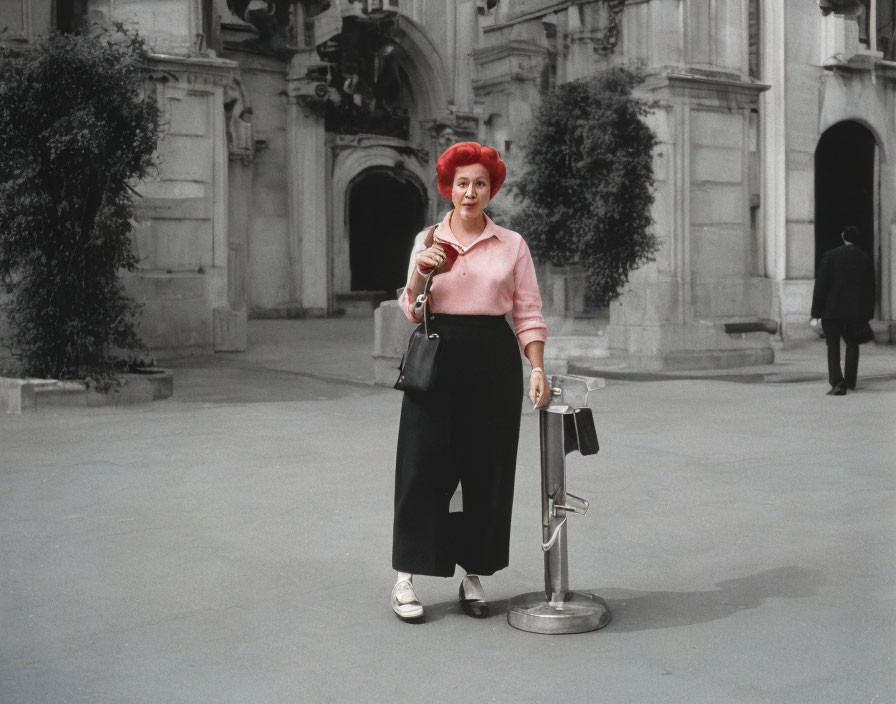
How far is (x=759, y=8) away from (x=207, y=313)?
8.88 m

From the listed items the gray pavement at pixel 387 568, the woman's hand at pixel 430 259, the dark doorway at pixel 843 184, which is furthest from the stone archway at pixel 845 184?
the woman's hand at pixel 430 259

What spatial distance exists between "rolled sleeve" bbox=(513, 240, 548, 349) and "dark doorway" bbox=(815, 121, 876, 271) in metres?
16.6

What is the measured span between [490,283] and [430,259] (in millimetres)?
260

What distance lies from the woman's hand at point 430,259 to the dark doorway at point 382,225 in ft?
80.0

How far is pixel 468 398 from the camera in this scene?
445 cm

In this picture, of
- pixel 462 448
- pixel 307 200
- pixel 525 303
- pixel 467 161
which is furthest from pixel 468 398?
pixel 307 200

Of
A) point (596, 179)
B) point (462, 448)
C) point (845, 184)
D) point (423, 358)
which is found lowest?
point (462, 448)

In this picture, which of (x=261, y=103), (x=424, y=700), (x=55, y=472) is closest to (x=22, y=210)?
(x=55, y=472)

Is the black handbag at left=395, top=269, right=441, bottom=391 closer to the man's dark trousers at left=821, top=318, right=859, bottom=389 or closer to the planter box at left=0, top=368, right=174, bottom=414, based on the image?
the planter box at left=0, top=368, right=174, bottom=414

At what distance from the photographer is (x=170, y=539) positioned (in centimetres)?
572

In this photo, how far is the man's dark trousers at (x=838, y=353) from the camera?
1165 centimetres

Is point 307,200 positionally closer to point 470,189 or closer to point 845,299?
point 845,299

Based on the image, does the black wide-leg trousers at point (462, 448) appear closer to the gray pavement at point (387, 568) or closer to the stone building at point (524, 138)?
the gray pavement at point (387, 568)

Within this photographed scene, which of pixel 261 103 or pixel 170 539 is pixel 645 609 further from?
pixel 261 103
